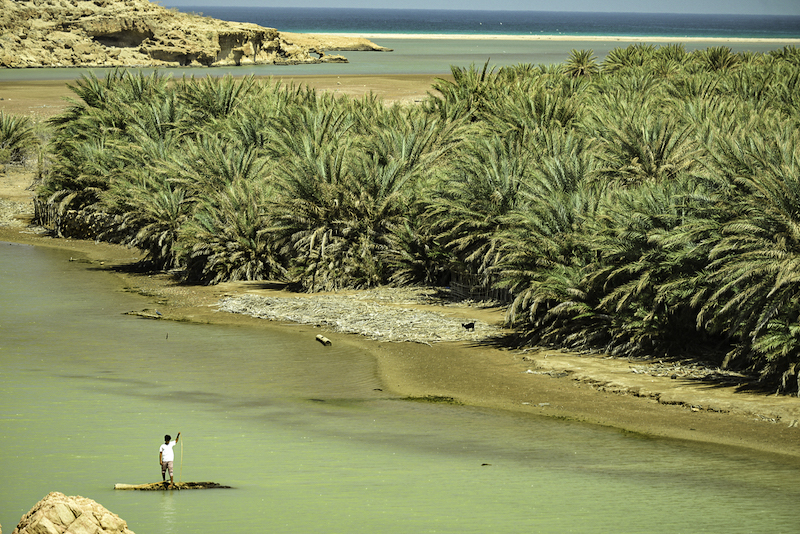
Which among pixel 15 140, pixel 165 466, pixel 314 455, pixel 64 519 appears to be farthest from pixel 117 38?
pixel 64 519

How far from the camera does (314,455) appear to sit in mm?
7898

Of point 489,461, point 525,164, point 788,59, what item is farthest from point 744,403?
point 788,59

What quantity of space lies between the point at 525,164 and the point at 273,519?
1077 cm

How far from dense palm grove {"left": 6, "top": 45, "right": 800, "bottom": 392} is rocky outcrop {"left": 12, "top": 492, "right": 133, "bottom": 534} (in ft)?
24.3

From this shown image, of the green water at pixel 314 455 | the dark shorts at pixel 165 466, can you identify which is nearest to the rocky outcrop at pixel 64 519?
the green water at pixel 314 455

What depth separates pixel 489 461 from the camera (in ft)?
25.9

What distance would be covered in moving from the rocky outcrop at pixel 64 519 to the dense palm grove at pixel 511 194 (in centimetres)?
741

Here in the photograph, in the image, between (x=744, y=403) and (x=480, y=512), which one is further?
(x=744, y=403)

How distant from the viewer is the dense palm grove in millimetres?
10609

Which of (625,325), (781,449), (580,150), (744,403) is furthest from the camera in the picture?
(580,150)

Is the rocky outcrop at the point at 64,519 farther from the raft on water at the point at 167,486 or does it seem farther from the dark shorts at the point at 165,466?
the dark shorts at the point at 165,466

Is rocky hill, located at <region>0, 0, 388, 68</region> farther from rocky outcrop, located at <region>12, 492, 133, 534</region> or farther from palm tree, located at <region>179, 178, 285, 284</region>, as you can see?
rocky outcrop, located at <region>12, 492, 133, 534</region>

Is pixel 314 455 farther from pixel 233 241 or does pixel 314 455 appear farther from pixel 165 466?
pixel 233 241

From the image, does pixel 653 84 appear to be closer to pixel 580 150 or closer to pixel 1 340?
pixel 580 150
